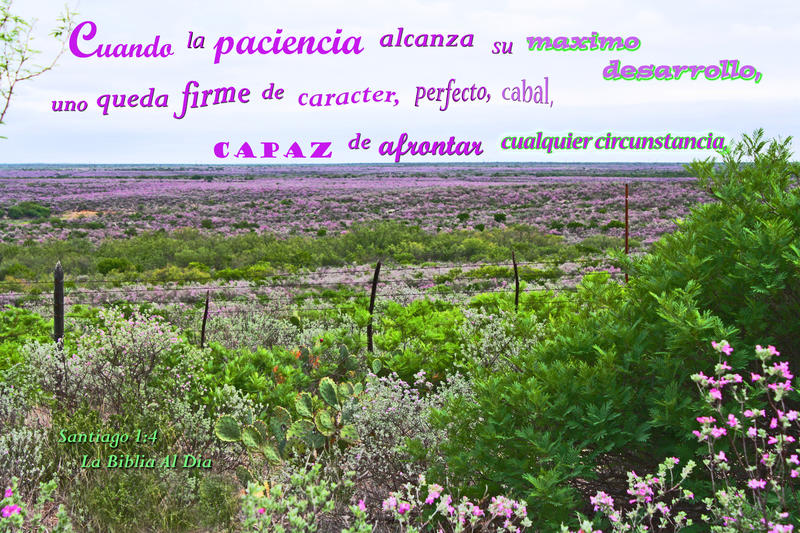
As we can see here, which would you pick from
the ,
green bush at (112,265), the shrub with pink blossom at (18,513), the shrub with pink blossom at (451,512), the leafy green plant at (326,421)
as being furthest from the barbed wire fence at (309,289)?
the shrub with pink blossom at (18,513)

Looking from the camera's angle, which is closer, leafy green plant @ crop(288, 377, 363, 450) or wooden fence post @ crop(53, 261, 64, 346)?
leafy green plant @ crop(288, 377, 363, 450)

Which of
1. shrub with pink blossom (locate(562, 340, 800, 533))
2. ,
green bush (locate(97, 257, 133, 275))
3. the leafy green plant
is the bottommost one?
,
  green bush (locate(97, 257, 133, 275))

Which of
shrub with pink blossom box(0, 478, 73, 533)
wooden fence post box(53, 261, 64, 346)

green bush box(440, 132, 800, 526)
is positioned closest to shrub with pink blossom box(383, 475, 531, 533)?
,
  green bush box(440, 132, 800, 526)

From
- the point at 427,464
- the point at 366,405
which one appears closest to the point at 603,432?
the point at 427,464

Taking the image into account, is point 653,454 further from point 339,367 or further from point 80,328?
point 80,328

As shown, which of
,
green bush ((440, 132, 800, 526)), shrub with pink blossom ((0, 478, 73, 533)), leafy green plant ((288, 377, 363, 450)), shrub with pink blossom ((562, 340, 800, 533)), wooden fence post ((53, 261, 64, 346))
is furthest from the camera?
wooden fence post ((53, 261, 64, 346))

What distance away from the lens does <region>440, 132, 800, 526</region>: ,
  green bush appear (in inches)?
110

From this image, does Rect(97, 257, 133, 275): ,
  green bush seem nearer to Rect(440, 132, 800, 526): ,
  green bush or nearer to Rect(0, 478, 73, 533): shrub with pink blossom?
Rect(0, 478, 73, 533): shrub with pink blossom

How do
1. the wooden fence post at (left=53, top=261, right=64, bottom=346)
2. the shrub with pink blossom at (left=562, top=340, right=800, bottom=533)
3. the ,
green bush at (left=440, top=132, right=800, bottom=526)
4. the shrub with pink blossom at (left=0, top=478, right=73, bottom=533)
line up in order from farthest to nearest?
the wooden fence post at (left=53, top=261, right=64, bottom=346) < the ,
  green bush at (left=440, top=132, right=800, bottom=526) < the shrub with pink blossom at (left=0, top=478, right=73, bottom=533) < the shrub with pink blossom at (left=562, top=340, right=800, bottom=533)

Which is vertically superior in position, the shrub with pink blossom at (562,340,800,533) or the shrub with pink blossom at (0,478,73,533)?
the shrub with pink blossom at (562,340,800,533)

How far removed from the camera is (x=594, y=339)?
3199 millimetres

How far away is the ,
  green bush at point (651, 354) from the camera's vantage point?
280 centimetres

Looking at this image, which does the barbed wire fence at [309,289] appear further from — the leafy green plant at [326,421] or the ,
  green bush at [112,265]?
the leafy green plant at [326,421]

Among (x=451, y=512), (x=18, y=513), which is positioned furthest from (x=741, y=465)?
(x=18, y=513)
